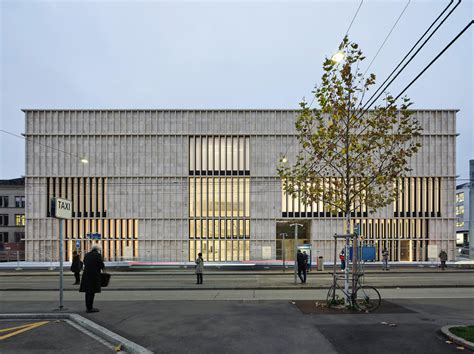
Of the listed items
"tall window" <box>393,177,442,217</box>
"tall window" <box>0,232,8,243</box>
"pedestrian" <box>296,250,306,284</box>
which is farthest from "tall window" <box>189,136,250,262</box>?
"tall window" <box>0,232,8,243</box>

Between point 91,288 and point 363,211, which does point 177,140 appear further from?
point 91,288

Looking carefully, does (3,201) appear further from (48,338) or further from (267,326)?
(267,326)

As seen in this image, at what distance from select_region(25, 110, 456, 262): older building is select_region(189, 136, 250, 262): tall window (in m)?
0.11

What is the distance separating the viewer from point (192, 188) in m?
40.2

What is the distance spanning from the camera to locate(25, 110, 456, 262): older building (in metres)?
39.4

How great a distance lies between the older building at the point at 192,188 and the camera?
39406 mm

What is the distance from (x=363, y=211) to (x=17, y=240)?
5556 cm

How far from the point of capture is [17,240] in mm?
62219

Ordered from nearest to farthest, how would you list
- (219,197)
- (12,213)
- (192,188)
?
(219,197)
(192,188)
(12,213)

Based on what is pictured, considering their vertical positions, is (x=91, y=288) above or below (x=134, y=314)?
above

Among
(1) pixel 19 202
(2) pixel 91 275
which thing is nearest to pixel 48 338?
(2) pixel 91 275

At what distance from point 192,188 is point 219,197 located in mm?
3089

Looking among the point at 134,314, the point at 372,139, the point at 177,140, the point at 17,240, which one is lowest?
the point at 17,240

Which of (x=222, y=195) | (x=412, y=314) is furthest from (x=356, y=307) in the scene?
(x=222, y=195)
